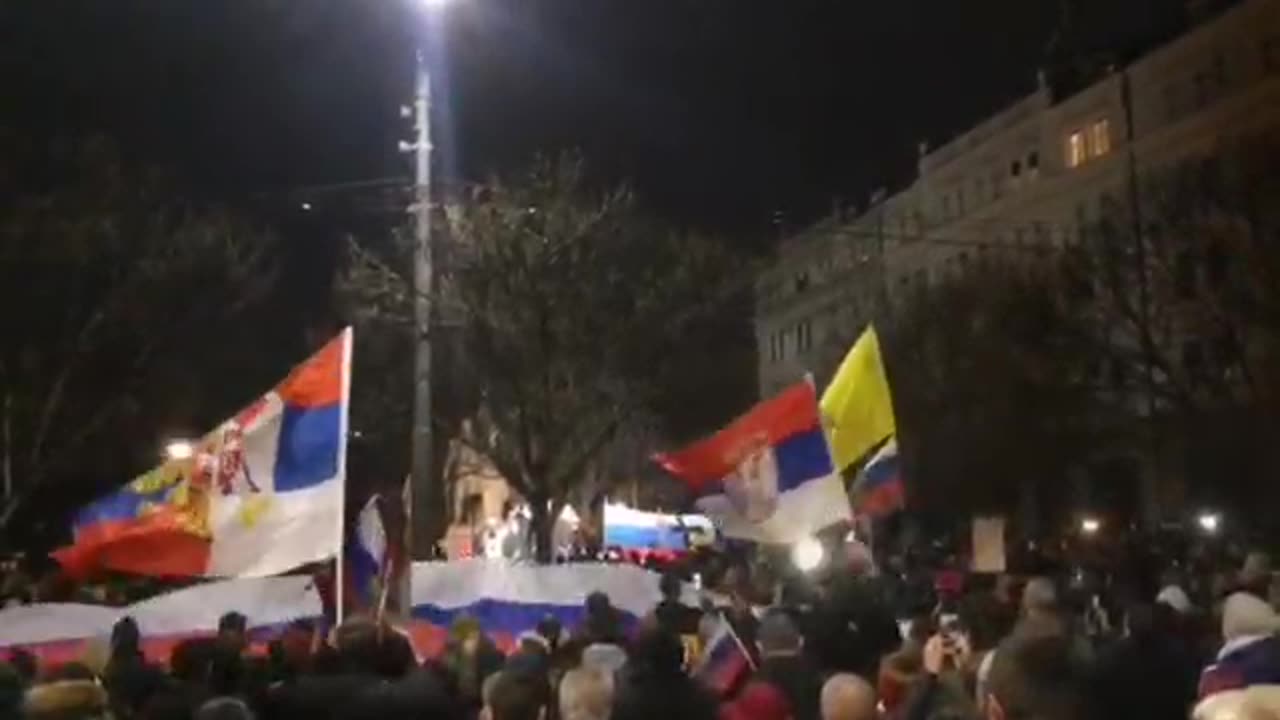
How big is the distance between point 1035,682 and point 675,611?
5.37m

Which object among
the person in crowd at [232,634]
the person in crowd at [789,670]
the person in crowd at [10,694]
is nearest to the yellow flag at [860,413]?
the person in crowd at [232,634]

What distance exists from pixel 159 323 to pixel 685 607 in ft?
75.9

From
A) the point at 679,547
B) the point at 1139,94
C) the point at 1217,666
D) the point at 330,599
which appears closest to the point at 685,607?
the point at 330,599

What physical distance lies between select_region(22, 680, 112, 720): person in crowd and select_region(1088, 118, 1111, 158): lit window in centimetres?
5087

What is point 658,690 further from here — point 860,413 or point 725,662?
point 860,413

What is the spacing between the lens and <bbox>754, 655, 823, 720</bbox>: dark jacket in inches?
300

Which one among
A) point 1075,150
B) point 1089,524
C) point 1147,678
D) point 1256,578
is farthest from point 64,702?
point 1075,150

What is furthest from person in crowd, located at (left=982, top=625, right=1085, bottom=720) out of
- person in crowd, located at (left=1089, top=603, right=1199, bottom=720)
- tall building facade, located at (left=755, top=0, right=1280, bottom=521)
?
tall building facade, located at (left=755, top=0, right=1280, bottom=521)

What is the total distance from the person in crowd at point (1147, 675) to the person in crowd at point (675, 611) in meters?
2.49

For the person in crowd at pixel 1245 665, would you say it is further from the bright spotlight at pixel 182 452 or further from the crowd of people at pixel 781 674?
the bright spotlight at pixel 182 452

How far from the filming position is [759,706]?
23.1 feet

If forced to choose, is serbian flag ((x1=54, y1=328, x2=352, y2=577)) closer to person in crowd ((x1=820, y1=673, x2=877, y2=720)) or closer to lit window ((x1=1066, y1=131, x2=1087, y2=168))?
person in crowd ((x1=820, y1=673, x2=877, y2=720))

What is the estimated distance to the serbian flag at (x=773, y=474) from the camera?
12.2m

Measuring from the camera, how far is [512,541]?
30516mm
